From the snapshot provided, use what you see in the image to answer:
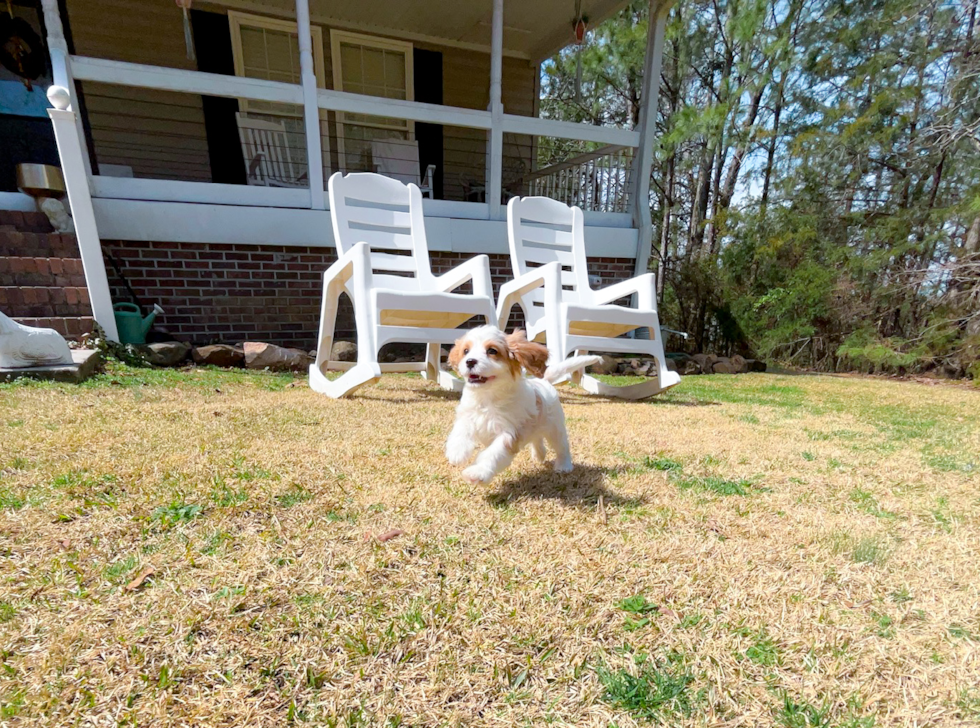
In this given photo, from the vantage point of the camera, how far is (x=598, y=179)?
24.2 feet

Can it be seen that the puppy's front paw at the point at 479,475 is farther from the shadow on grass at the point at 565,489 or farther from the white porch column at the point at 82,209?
the white porch column at the point at 82,209

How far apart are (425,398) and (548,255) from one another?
2.20 meters

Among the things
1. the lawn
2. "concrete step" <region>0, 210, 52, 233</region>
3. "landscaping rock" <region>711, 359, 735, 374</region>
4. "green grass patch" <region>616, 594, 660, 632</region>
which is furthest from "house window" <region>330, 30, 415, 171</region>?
"green grass patch" <region>616, 594, 660, 632</region>

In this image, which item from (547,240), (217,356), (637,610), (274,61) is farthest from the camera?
(274,61)

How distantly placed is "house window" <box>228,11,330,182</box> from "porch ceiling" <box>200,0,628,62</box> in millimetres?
192

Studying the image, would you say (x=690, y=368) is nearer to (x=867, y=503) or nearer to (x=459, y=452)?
(x=867, y=503)

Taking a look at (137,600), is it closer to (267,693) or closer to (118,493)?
(267,693)

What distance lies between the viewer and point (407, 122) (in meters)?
7.73

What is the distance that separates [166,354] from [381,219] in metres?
2.44

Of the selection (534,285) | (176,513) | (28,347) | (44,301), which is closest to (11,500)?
(176,513)

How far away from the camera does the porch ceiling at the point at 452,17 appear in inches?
264

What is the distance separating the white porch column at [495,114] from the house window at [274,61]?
8.23 feet

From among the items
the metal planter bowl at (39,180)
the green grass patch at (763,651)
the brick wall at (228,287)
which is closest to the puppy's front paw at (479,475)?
the green grass patch at (763,651)

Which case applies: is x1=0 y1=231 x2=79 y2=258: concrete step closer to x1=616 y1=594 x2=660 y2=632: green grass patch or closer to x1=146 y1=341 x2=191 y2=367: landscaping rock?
x1=146 y1=341 x2=191 y2=367: landscaping rock
